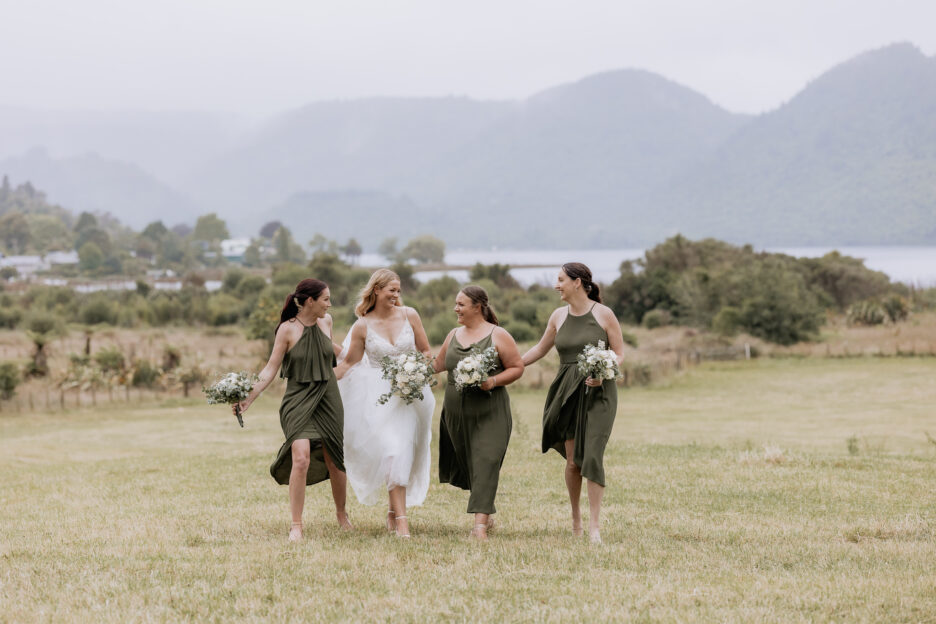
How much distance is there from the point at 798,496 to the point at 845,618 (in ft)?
20.8

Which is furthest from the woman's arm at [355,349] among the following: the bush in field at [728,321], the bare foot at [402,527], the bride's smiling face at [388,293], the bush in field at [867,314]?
the bush in field at [867,314]

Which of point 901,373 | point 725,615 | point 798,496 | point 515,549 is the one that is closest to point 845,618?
point 725,615

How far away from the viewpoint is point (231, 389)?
8.75 meters

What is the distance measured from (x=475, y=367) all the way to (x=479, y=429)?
2.34 ft

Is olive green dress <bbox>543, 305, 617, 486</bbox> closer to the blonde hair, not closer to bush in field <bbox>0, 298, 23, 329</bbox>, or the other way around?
the blonde hair

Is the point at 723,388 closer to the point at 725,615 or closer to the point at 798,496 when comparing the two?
the point at 798,496

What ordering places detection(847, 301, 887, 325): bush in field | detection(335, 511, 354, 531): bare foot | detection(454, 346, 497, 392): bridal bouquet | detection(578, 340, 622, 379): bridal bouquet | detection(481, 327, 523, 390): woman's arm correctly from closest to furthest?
1. detection(578, 340, 622, 379): bridal bouquet
2. detection(454, 346, 497, 392): bridal bouquet
3. detection(481, 327, 523, 390): woman's arm
4. detection(335, 511, 354, 531): bare foot
5. detection(847, 301, 887, 325): bush in field

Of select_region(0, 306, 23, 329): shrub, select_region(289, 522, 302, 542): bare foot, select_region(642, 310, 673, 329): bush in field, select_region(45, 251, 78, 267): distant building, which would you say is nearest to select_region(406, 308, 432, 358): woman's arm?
select_region(289, 522, 302, 542): bare foot

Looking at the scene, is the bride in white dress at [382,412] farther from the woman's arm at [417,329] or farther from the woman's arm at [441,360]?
the woman's arm at [441,360]

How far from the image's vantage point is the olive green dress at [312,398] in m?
8.82

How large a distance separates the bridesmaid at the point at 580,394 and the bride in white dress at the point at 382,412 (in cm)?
112

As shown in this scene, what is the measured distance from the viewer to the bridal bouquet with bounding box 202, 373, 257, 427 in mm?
8711

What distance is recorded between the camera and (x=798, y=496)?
1204cm

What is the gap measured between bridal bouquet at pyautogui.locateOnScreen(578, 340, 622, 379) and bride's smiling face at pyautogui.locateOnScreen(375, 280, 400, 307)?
5.83ft
